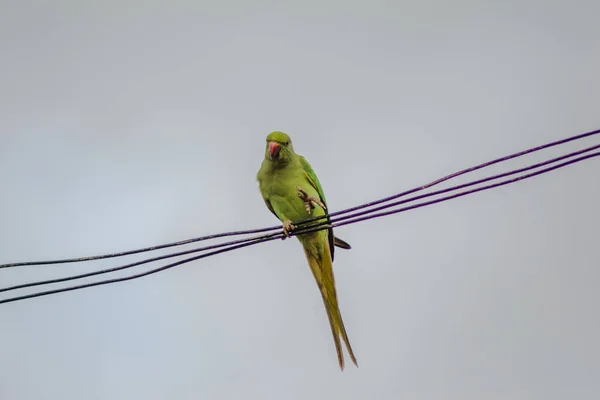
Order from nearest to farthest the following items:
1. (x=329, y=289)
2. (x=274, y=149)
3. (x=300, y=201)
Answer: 1. (x=274, y=149)
2. (x=300, y=201)
3. (x=329, y=289)

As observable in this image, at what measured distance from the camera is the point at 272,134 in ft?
24.9

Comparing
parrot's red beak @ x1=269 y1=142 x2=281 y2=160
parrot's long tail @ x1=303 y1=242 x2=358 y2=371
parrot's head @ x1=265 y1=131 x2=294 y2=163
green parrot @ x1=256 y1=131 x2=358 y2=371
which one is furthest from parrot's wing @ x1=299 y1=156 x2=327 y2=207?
parrot's long tail @ x1=303 y1=242 x2=358 y2=371

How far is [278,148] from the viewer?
24.7 ft

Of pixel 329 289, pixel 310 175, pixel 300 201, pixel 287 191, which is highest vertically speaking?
pixel 310 175

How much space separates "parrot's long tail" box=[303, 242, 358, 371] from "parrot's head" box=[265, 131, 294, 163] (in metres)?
1.16

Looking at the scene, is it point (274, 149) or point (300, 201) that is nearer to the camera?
point (274, 149)

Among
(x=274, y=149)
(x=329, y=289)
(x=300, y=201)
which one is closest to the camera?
(x=274, y=149)

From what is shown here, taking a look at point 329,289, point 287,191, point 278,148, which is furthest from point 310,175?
point 329,289

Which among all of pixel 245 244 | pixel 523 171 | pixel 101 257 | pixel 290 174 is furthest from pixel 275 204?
pixel 523 171

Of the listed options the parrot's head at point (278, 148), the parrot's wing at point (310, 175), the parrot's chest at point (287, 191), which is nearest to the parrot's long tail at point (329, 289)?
the parrot's chest at point (287, 191)

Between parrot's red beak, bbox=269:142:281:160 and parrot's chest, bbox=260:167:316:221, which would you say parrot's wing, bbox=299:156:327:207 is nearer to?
parrot's chest, bbox=260:167:316:221

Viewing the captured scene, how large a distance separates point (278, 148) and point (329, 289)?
1.77m

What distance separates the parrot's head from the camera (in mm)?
7500

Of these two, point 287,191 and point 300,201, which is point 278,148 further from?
point 300,201
